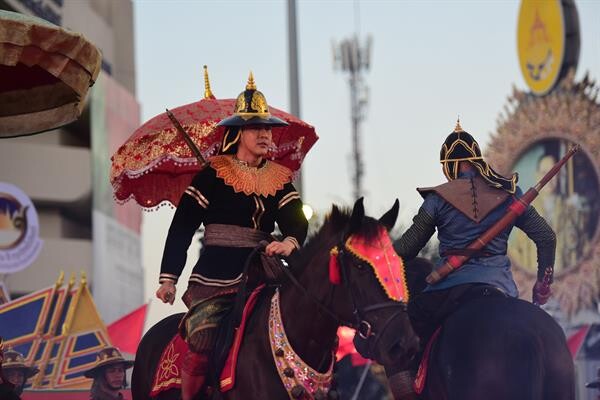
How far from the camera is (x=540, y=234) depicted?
10.5 metres

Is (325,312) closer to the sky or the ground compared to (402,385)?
closer to the sky

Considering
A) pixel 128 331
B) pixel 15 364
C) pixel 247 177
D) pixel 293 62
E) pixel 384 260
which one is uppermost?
pixel 293 62

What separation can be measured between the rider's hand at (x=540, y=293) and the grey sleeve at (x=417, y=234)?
0.95m

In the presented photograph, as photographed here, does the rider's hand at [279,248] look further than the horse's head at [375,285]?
Yes

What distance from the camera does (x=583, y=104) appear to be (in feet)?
103

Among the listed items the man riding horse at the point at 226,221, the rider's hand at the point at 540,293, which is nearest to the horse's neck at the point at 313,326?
the man riding horse at the point at 226,221

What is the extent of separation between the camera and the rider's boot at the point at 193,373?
29.5ft

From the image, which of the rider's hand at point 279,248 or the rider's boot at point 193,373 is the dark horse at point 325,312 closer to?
the rider's hand at point 279,248

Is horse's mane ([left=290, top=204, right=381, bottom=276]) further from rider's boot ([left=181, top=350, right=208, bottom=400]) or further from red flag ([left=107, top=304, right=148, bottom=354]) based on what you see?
red flag ([left=107, top=304, right=148, bottom=354])

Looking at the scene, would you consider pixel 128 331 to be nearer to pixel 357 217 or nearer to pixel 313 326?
pixel 313 326

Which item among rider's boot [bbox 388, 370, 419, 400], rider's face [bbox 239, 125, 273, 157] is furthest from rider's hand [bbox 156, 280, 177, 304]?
rider's boot [bbox 388, 370, 419, 400]

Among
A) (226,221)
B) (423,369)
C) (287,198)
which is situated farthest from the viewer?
(423,369)

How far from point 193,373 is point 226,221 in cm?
106

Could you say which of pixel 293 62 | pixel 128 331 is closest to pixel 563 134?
pixel 293 62
